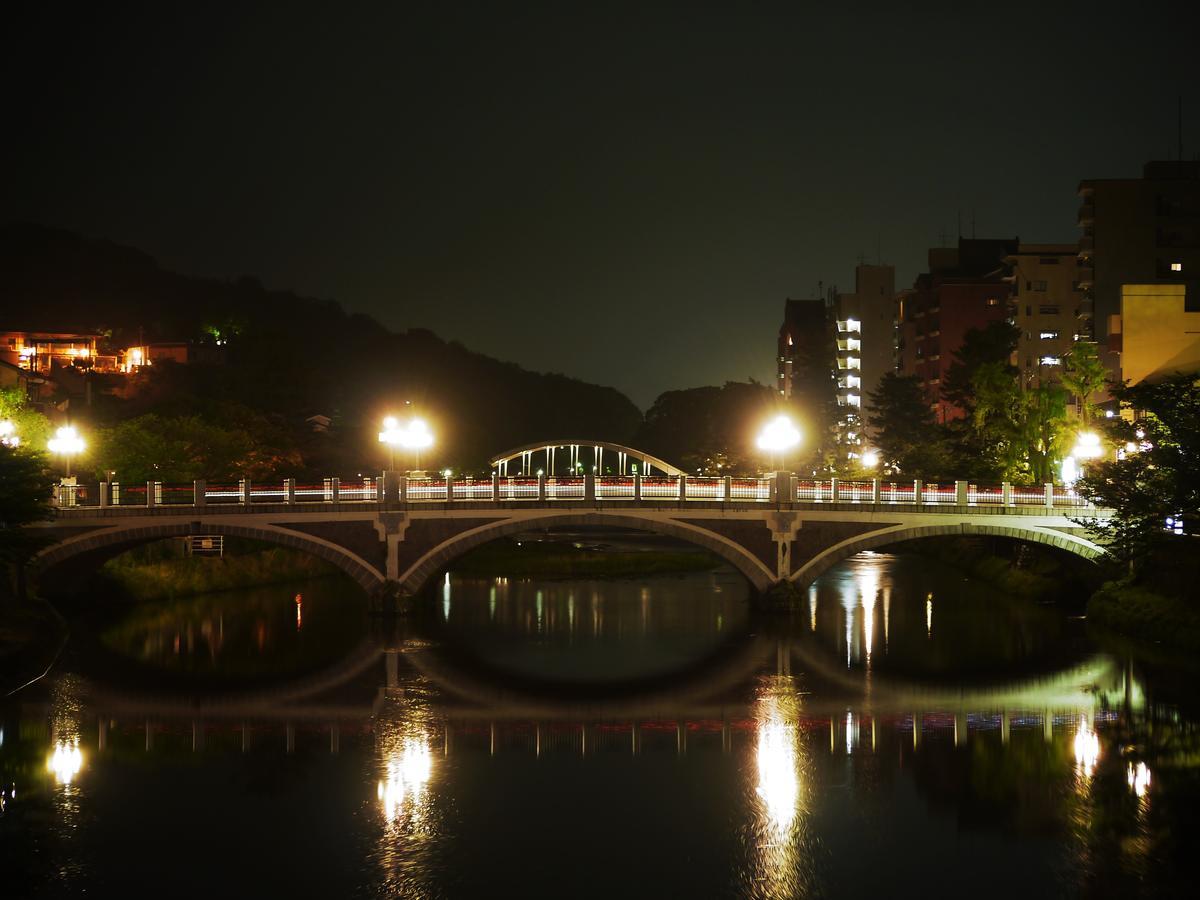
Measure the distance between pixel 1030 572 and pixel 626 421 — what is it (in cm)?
13078

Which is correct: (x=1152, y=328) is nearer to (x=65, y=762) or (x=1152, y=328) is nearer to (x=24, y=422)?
(x=65, y=762)

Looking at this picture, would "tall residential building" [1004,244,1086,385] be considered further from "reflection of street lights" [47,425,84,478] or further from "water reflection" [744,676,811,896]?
"reflection of street lights" [47,425,84,478]

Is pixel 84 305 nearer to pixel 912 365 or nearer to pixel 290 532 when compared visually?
pixel 912 365

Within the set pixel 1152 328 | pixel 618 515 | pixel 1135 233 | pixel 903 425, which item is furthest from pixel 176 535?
pixel 903 425

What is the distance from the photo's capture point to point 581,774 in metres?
25.8

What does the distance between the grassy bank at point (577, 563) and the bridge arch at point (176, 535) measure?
1678cm

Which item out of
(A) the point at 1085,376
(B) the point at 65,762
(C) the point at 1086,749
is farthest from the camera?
(A) the point at 1085,376

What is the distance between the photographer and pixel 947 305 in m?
105

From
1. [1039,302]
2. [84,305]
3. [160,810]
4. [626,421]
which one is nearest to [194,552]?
[160,810]

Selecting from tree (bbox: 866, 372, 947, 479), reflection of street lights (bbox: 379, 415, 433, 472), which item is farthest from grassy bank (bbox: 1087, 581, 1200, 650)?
tree (bbox: 866, 372, 947, 479)

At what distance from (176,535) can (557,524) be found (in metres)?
13.0

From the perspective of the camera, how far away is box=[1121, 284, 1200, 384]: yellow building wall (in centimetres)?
5497

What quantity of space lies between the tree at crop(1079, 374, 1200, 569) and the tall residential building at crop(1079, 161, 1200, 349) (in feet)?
109

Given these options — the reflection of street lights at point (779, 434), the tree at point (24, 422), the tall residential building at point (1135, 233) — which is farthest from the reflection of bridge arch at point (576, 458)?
the tall residential building at point (1135, 233)
